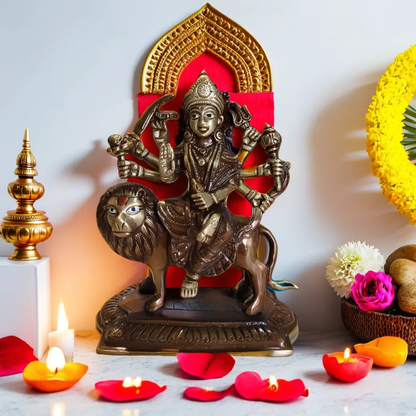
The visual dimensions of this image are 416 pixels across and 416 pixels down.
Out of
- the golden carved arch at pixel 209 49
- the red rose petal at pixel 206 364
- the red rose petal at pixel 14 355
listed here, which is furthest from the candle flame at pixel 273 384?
the golden carved arch at pixel 209 49

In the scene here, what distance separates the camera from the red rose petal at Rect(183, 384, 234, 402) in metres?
0.99

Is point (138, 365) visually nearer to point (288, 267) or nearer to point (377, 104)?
point (288, 267)

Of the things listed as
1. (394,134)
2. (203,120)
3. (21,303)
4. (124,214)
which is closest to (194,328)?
(124,214)

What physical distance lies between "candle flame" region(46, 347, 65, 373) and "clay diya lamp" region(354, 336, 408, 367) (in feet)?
2.44

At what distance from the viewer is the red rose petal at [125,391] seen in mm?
981

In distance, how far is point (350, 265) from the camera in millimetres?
1352

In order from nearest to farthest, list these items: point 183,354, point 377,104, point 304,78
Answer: point 183,354 → point 377,104 → point 304,78

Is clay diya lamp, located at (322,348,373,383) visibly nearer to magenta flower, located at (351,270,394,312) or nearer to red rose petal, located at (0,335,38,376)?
magenta flower, located at (351,270,394,312)

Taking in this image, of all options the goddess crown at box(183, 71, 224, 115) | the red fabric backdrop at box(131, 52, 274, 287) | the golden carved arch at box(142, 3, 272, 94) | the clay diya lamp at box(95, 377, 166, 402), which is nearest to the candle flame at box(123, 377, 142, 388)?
the clay diya lamp at box(95, 377, 166, 402)

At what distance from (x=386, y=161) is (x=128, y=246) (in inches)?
31.2

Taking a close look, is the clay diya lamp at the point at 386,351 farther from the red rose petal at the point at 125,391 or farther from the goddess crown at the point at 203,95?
the goddess crown at the point at 203,95

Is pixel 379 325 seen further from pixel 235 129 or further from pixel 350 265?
pixel 235 129

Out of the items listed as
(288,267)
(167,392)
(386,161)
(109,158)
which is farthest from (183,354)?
(386,161)

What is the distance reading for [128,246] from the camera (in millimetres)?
1291
